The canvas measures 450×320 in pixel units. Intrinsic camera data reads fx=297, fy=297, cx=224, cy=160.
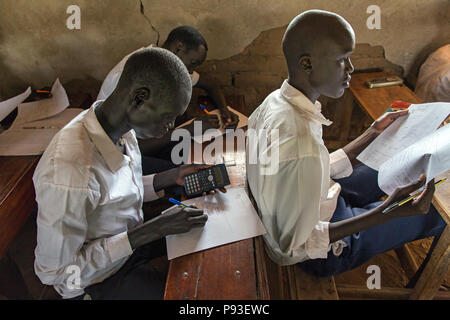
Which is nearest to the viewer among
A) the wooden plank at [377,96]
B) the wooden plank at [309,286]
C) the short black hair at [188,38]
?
the wooden plank at [309,286]

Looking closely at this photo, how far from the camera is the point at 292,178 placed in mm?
1007

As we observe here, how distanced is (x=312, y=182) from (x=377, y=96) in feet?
4.93

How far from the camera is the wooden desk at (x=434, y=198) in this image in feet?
4.24

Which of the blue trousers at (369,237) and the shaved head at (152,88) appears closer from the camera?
the shaved head at (152,88)

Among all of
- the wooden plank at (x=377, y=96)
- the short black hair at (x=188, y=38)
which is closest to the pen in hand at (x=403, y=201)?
the wooden plank at (x=377, y=96)

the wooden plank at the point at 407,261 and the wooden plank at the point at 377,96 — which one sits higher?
the wooden plank at the point at 377,96

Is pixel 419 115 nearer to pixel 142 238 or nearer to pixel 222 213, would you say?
pixel 222 213

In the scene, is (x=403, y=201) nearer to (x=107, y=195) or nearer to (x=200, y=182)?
(x=200, y=182)

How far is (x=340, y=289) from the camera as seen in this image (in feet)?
5.33

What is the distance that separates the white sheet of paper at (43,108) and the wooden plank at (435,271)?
2269mm

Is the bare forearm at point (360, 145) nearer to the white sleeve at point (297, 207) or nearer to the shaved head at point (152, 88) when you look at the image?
the white sleeve at point (297, 207)

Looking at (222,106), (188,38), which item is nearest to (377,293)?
(222,106)

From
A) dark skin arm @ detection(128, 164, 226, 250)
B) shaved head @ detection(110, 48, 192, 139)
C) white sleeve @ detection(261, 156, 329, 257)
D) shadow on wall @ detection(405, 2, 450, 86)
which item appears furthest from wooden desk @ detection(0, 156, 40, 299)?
shadow on wall @ detection(405, 2, 450, 86)

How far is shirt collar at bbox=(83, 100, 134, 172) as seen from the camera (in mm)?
1097
